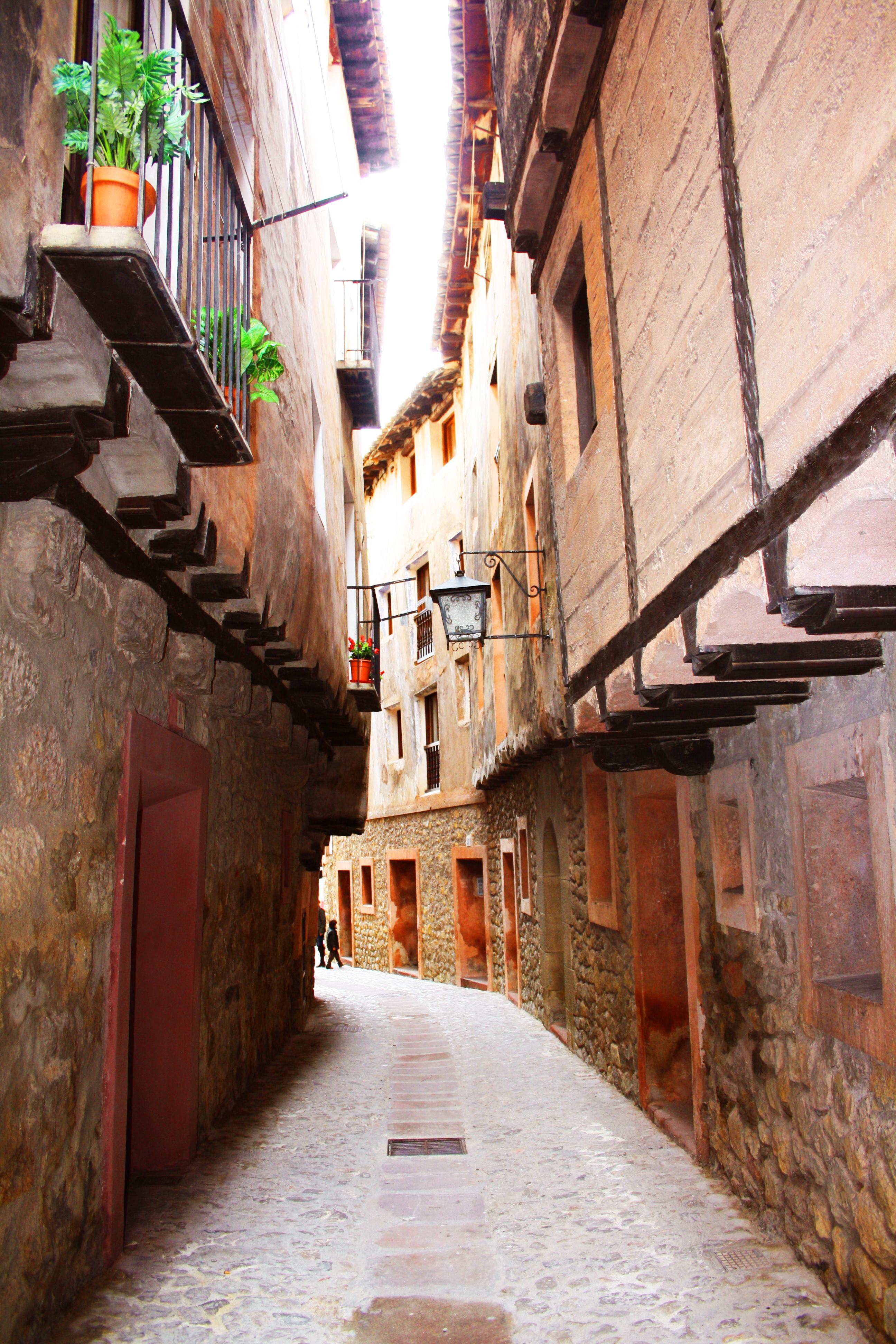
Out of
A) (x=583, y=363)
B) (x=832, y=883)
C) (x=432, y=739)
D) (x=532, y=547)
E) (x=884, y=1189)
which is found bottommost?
(x=884, y=1189)

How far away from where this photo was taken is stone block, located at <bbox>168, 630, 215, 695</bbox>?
571cm

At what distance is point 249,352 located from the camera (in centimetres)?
473

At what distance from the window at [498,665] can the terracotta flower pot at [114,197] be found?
35.0ft

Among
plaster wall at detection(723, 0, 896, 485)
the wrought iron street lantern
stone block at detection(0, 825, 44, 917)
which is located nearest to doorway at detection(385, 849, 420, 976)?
the wrought iron street lantern

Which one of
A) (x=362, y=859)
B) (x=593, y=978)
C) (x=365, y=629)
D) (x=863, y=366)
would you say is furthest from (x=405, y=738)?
(x=863, y=366)

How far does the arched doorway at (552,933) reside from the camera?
11422 millimetres

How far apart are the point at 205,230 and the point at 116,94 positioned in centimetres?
178

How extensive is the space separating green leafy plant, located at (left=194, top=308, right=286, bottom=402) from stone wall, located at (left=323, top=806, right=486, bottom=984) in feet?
41.8

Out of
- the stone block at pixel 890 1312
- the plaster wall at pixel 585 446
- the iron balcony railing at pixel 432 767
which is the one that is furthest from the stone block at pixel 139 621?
the iron balcony railing at pixel 432 767

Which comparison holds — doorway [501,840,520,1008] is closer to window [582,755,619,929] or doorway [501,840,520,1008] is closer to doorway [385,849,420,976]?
window [582,755,619,929]

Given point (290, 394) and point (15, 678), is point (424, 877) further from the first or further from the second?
point (15, 678)

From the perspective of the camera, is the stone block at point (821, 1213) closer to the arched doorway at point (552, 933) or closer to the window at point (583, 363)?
the window at point (583, 363)

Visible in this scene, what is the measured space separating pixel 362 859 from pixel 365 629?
1315 cm

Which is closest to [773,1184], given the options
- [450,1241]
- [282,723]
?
[450,1241]
